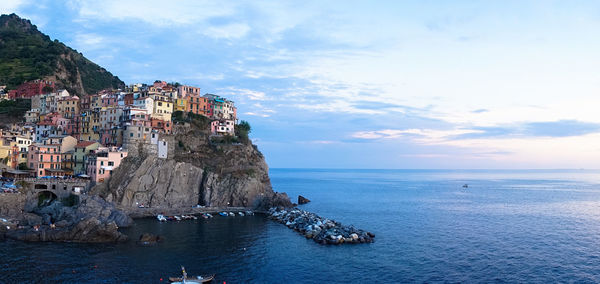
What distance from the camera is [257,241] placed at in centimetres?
5894

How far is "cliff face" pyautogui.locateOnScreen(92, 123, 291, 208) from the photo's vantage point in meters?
77.1

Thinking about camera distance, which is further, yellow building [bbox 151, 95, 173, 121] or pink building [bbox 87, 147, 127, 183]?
yellow building [bbox 151, 95, 173, 121]

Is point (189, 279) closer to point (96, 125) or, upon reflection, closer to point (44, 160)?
point (44, 160)

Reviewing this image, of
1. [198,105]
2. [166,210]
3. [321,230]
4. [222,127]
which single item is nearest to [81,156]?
[166,210]

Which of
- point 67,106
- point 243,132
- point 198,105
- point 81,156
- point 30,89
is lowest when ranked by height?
point 81,156

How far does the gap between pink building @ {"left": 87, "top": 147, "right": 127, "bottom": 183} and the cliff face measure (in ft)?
4.44

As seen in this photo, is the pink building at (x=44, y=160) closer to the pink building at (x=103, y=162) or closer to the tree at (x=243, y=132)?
the pink building at (x=103, y=162)

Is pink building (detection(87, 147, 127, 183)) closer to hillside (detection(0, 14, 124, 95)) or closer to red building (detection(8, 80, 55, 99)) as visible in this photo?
red building (detection(8, 80, 55, 99))

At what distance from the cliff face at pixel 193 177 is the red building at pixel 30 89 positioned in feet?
160

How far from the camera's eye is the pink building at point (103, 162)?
77.2m

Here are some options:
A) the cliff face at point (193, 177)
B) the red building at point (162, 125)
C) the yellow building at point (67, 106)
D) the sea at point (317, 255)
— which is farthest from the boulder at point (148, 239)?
the yellow building at point (67, 106)

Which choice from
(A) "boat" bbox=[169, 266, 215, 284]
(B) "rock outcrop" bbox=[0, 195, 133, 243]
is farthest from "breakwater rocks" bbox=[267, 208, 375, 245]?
(B) "rock outcrop" bbox=[0, 195, 133, 243]

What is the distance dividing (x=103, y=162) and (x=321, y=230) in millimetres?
45842

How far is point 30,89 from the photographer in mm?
111812
